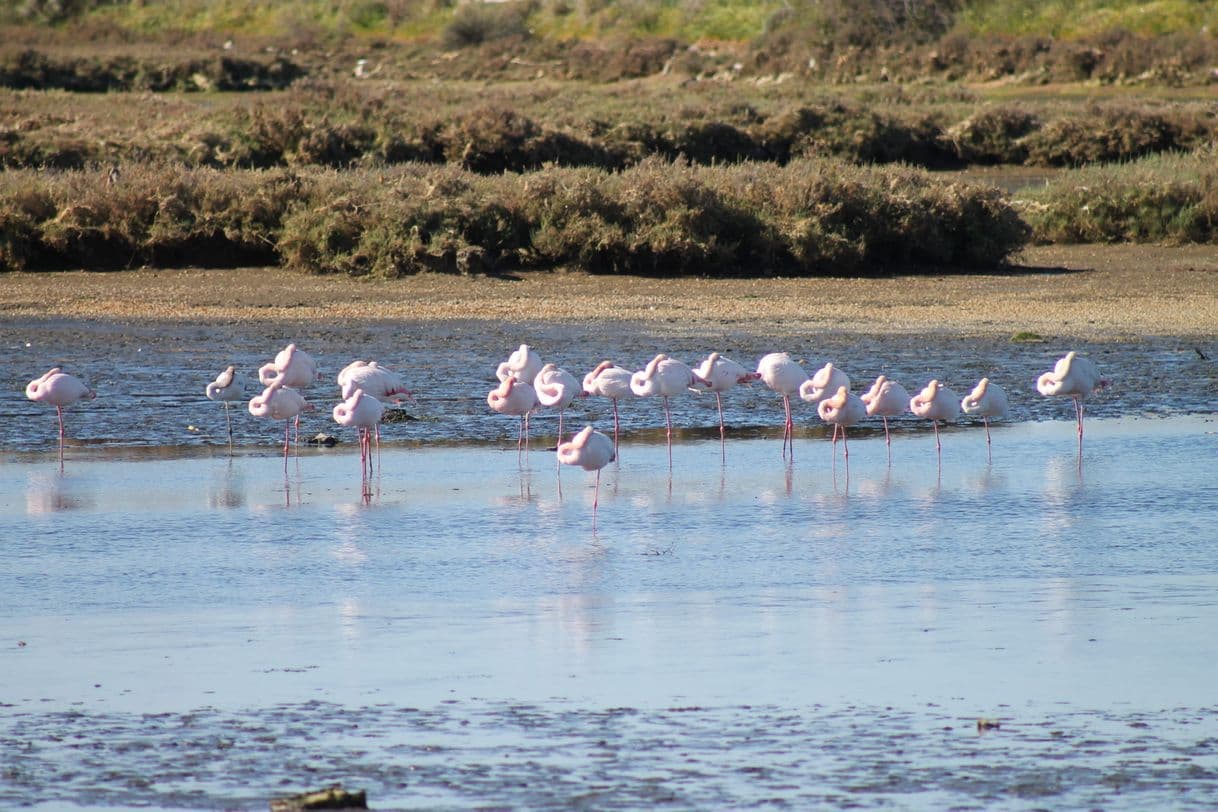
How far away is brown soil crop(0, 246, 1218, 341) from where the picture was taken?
18422 mm

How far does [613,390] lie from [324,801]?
744 cm

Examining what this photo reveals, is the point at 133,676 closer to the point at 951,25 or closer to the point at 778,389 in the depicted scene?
the point at 778,389

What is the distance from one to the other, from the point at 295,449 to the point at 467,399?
6.82 feet

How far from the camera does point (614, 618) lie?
26.3 feet

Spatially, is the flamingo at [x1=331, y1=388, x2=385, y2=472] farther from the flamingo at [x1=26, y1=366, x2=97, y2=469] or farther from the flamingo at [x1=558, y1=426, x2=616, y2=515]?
the flamingo at [x1=26, y1=366, x2=97, y2=469]

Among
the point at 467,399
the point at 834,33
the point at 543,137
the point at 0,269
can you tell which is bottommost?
the point at 467,399

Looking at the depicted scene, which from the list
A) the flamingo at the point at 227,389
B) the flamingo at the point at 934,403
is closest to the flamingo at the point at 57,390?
the flamingo at the point at 227,389

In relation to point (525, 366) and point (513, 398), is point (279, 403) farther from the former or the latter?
point (525, 366)

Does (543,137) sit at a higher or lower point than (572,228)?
higher

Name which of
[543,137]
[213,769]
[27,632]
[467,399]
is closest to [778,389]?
[467,399]

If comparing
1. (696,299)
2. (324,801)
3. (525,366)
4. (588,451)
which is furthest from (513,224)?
(324,801)

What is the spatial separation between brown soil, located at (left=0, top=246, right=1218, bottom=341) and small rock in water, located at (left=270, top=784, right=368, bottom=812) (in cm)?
1263

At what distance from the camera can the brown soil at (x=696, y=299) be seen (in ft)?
60.4

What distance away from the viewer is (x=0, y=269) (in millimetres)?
21562
